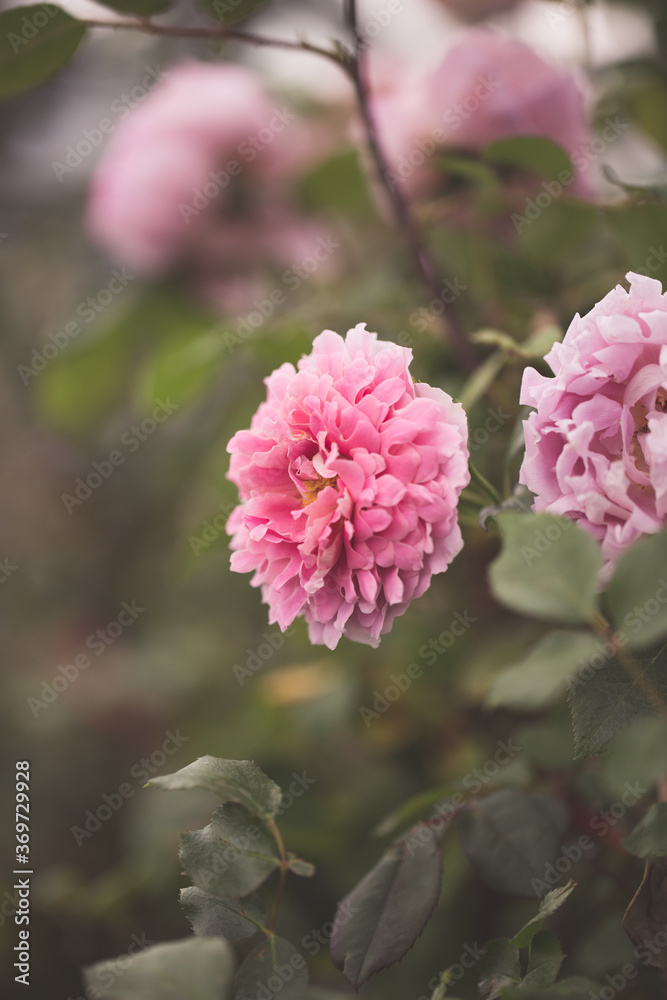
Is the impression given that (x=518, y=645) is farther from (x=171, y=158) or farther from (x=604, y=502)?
(x=171, y=158)

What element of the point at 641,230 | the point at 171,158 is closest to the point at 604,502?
the point at 641,230

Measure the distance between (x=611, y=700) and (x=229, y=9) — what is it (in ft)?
1.50

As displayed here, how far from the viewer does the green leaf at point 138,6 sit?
1.55 feet

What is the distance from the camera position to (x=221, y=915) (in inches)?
13.2

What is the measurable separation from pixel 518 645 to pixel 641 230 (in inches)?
13.2

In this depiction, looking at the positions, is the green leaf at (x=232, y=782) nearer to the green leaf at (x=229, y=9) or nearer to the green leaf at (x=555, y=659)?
Answer: the green leaf at (x=555, y=659)

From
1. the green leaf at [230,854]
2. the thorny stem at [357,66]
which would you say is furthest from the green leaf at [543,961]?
the thorny stem at [357,66]

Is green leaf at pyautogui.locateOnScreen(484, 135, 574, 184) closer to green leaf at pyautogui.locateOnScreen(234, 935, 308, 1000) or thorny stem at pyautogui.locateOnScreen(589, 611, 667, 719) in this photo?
thorny stem at pyautogui.locateOnScreen(589, 611, 667, 719)

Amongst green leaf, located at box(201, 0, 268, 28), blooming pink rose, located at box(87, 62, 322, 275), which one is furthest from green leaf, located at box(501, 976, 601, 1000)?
blooming pink rose, located at box(87, 62, 322, 275)

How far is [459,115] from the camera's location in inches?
25.0

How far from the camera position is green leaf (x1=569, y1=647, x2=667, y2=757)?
29 cm

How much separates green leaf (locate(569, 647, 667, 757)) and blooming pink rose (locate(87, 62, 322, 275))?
2.32 feet

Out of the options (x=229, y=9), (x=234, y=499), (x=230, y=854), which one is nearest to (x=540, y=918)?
(x=230, y=854)

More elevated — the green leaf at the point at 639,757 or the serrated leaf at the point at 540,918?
the green leaf at the point at 639,757
